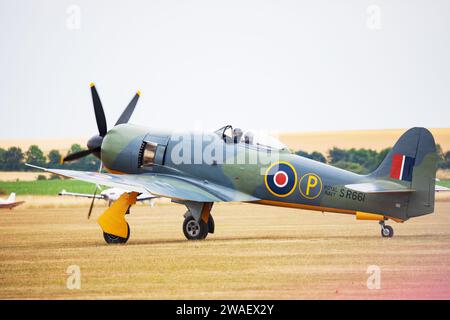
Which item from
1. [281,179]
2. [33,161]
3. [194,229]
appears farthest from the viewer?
[33,161]

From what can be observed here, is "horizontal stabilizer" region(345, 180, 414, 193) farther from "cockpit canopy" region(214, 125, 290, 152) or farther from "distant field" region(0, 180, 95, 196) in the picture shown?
"distant field" region(0, 180, 95, 196)

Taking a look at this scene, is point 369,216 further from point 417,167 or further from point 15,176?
point 15,176

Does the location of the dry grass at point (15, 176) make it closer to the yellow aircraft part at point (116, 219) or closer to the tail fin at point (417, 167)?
the yellow aircraft part at point (116, 219)

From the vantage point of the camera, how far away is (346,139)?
253ft

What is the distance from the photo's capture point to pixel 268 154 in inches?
788

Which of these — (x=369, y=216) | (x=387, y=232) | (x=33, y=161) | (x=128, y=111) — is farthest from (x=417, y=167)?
(x=33, y=161)

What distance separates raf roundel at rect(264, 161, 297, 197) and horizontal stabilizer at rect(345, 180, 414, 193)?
1210 millimetres

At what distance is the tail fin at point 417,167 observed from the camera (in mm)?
18562

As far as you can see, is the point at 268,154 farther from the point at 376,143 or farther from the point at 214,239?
the point at 376,143

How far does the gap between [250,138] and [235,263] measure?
5319 mm
